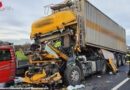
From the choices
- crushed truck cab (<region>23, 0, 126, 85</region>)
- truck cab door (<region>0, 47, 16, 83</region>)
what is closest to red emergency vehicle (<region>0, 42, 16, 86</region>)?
truck cab door (<region>0, 47, 16, 83</region>)

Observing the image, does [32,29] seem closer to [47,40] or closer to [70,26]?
[47,40]

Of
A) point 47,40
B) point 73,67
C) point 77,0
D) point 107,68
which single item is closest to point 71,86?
point 73,67

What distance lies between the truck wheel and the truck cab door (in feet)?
7.94

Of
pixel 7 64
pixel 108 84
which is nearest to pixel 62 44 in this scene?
pixel 7 64

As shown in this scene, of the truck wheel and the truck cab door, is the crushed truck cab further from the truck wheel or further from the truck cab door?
the truck cab door

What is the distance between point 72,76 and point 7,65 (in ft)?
9.10

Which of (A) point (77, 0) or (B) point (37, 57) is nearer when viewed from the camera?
(B) point (37, 57)

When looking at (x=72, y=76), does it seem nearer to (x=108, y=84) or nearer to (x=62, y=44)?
(x=62, y=44)

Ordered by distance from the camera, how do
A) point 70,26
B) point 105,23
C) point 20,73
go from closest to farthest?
1. point 70,26
2. point 20,73
3. point 105,23

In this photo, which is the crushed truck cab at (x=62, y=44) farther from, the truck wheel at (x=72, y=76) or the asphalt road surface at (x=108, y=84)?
the asphalt road surface at (x=108, y=84)

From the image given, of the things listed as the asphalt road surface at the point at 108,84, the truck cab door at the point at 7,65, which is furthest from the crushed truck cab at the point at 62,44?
the truck cab door at the point at 7,65

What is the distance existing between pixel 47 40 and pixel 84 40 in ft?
5.58

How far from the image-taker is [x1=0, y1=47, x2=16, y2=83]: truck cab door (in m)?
5.36

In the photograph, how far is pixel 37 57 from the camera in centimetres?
523
